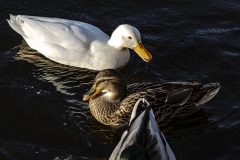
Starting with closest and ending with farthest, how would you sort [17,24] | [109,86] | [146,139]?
[146,139] → [109,86] → [17,24]

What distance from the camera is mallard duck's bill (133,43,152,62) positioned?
30.2 feet

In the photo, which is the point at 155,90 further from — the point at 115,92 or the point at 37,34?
the point at 37,34

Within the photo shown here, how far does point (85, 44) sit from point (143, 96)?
1.69m

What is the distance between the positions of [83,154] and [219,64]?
10.3 ft

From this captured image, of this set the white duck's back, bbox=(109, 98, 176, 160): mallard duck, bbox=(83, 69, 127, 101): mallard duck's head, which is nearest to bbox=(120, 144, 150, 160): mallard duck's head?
bbox=(109, 98, 176, 160): mallard duck

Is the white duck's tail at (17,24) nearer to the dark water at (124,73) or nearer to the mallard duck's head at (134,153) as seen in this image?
the dark water at (124,73)

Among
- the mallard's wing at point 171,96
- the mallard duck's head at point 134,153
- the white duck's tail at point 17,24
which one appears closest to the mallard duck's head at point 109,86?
the mallard's wing at point 171,96

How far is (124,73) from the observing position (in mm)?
9523

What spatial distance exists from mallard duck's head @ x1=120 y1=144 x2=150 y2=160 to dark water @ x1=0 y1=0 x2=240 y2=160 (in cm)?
150

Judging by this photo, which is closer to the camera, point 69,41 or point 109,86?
point 109,86

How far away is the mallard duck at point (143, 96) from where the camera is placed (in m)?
8.12

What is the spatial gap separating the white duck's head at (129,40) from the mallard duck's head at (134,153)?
10.9ft

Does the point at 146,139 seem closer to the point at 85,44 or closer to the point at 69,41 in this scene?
the point at 85,44

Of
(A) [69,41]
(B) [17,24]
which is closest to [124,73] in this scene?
(A) [69,41]
